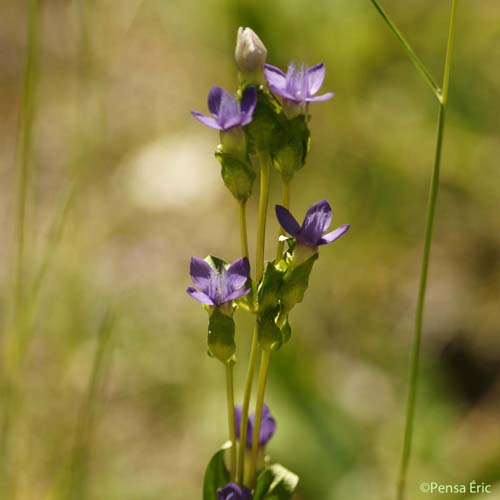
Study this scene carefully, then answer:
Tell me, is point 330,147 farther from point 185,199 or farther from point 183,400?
point 183,400

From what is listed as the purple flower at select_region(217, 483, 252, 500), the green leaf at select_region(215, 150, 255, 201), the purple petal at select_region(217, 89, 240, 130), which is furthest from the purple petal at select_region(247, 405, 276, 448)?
the purple petal at select_region(217, 89, 240, 130)

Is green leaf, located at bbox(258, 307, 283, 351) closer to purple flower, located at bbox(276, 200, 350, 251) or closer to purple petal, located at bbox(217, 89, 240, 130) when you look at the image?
purple flower, located at bbox(276, 200, 350, 251)

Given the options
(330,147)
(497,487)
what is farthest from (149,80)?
(497,487)

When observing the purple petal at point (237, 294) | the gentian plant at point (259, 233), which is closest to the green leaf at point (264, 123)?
the gentian plant at point (259, 233)

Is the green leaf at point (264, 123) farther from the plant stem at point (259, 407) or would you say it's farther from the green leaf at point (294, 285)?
the plant stem at point (259, 407)

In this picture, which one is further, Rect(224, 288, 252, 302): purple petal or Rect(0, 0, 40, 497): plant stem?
Rect(0, 0, 40, 497): plant stem

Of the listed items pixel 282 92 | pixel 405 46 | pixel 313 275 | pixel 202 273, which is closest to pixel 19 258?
pixel 202 273

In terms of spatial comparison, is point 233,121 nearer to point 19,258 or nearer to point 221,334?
point 221,334
